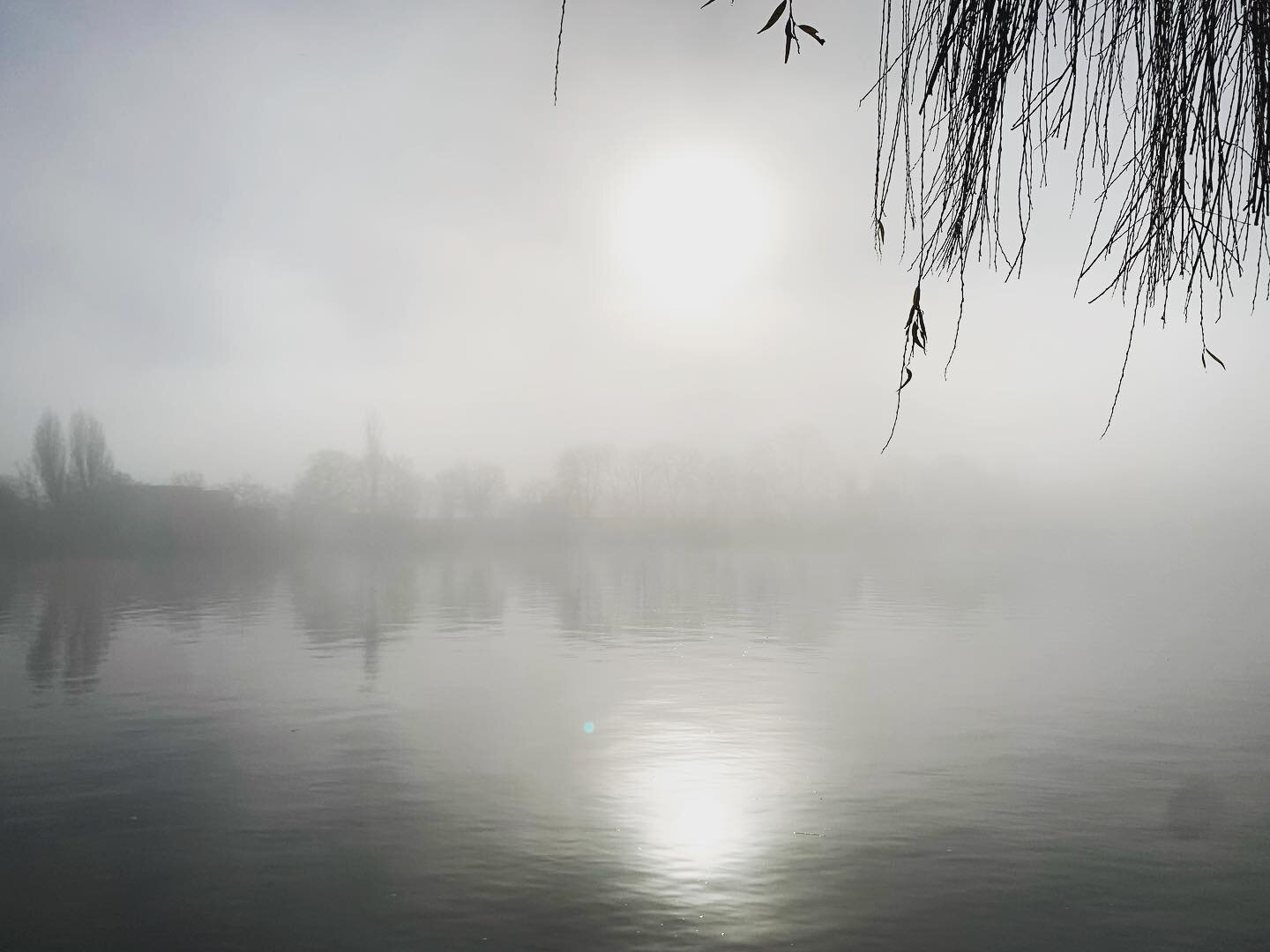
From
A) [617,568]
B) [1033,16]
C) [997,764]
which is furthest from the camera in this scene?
[617,568]

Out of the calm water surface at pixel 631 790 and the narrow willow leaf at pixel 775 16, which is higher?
the narrow willow leaf at pixel 775 16

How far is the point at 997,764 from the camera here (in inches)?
960

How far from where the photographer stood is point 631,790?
2252 cm

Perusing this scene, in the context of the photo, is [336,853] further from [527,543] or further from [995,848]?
[527,543]

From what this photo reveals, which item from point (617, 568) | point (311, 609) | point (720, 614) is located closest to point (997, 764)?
point (720, 614)

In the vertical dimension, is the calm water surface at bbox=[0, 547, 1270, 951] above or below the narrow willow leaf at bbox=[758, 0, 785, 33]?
below

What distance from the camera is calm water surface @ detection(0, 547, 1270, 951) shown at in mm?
14430

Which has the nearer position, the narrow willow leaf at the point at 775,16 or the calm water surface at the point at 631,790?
the narrow willow leaf at the point at 775,16

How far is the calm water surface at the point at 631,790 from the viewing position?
1443 cm

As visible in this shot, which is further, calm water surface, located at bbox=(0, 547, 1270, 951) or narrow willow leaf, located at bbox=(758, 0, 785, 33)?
calm water surface, located at bbox=(0, 547, 1270, 951)

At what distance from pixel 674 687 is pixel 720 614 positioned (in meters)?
30.5

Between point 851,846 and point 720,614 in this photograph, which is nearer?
point 851,846

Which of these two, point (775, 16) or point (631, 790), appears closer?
Answer: point (775, 16)

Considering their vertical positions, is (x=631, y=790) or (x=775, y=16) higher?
(x=775, y=16)
